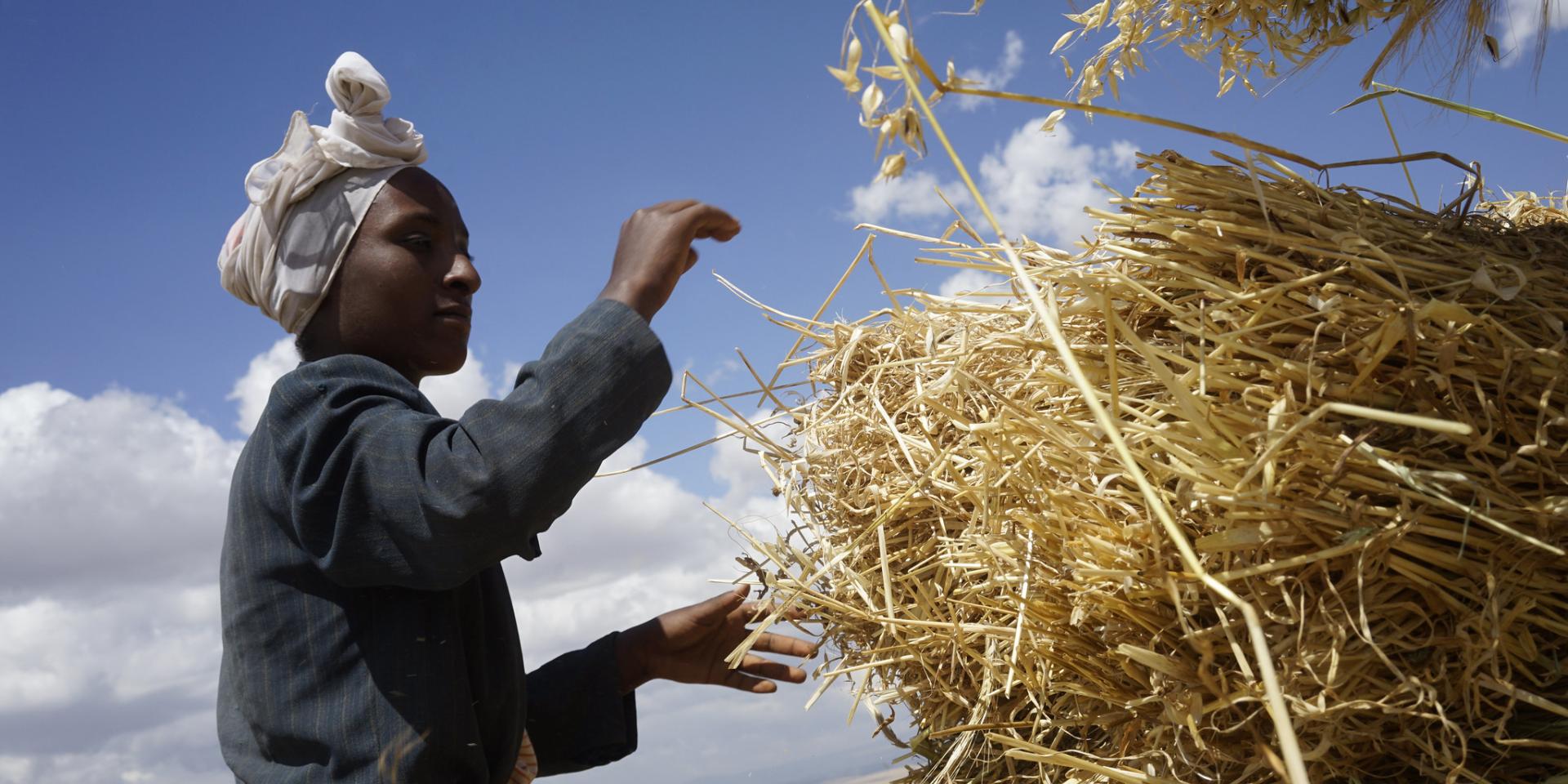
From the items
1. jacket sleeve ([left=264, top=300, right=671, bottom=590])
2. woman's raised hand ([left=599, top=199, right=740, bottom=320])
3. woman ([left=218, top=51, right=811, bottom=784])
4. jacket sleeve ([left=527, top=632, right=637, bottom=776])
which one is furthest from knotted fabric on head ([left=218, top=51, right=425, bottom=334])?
jacket sleeve ([left=527, top=632, right=637, bottom=776])

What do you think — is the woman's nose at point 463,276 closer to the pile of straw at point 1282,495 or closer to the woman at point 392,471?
the woman at point 392,471

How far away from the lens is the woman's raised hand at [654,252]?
109 centimetres

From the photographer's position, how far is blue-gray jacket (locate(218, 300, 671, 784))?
1.00m

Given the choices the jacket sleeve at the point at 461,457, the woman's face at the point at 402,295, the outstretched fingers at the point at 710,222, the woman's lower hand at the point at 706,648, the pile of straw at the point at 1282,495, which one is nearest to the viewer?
the pile of straw at the point at 1282,495

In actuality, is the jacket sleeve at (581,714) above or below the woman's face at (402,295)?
below

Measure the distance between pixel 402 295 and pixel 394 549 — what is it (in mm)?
385

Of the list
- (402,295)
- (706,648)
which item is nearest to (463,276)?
(402,295)

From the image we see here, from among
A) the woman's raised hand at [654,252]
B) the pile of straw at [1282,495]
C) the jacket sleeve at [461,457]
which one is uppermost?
the woman's raised hand at [654,252]

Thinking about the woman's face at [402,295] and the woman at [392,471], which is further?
the woman's face at [402,295]

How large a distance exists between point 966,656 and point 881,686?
204 millimetres

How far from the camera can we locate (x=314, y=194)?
54.4 inches

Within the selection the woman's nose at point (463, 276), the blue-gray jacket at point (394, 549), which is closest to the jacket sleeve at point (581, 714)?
the blue-gray jacket at point (394, 549)

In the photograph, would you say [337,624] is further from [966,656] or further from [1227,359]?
[1227,359]

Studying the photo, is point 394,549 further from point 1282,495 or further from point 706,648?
point 1282,495
